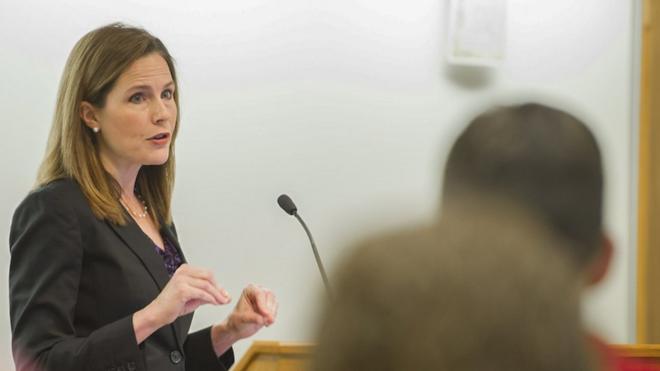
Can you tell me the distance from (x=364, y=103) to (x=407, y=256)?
127 inches

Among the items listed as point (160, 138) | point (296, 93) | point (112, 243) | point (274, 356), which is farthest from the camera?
point (296, 93)

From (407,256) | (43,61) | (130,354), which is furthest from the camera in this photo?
(43,61)

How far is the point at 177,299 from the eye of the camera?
1835 mm

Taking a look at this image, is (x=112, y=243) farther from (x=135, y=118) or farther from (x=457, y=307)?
(x=457, y=307)

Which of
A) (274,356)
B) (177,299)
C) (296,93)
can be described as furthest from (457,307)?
(296,93)

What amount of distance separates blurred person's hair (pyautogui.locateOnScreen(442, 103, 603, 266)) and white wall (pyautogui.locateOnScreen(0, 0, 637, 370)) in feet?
8.73

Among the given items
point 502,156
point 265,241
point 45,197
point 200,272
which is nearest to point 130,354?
point 200,272

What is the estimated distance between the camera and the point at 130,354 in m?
1.88

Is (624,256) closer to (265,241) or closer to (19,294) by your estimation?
(265,241)

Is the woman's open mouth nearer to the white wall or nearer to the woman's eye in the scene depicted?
the woman's eye

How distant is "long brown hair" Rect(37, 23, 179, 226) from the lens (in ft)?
6.67

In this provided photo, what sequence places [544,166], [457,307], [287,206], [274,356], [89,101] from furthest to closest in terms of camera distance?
1. [274,356]
2. [287,206]
3. [89,101]
4. [544,166]
5. [457,307]

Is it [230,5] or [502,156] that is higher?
[230,5]

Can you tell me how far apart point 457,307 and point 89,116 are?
1782 mm
